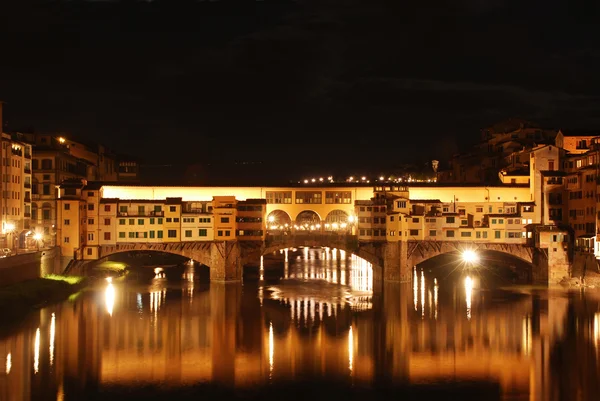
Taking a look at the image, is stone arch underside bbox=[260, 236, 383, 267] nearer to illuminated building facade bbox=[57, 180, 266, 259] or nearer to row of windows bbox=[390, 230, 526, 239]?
illuminated building facade bbox=[57, 180, 266, 259]

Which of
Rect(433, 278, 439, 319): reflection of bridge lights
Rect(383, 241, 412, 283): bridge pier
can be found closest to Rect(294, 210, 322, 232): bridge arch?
Rect(383, 241, 412, 283): bridge pier

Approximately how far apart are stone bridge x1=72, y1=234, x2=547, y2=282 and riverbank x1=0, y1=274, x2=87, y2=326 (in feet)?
12.6

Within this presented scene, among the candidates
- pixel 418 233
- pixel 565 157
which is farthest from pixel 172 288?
pixel 565 157

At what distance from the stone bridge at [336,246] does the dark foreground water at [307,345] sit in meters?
1.47

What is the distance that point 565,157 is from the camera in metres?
42.6

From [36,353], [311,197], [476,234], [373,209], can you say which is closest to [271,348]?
[36,353]

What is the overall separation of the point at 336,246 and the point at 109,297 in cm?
1325

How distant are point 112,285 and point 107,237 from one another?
106 inches

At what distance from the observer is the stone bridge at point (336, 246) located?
39.8 meters

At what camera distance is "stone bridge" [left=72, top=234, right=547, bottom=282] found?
131 feet

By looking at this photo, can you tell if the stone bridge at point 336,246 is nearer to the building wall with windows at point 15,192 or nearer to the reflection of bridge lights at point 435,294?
the reflection of bridge lights at point 435,294

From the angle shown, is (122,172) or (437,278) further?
(122,172)

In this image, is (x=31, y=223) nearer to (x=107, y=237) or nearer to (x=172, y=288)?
(x=107, y=237)

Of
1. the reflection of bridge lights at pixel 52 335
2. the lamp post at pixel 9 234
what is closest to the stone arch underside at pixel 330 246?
the lamp post at pixel 9 234
